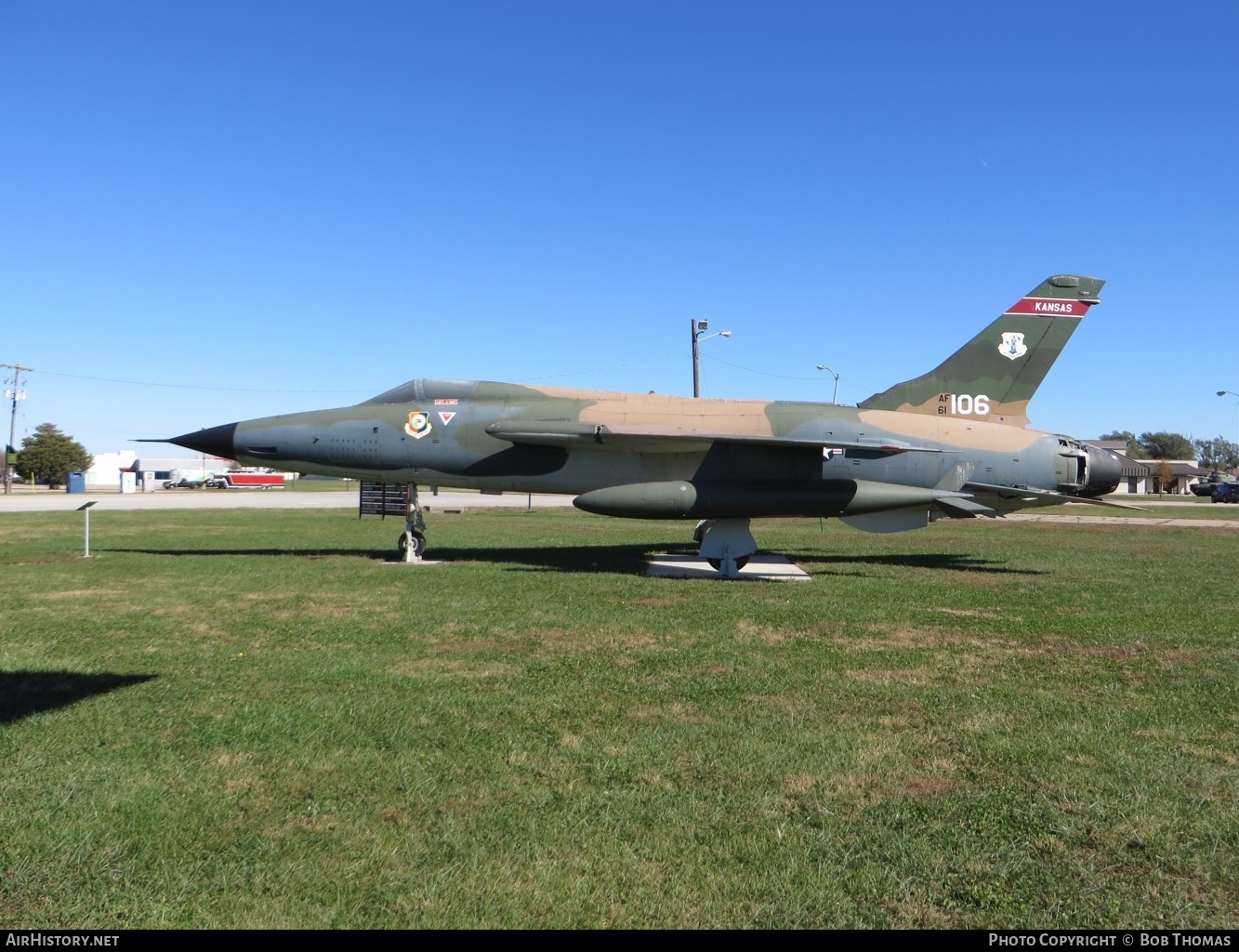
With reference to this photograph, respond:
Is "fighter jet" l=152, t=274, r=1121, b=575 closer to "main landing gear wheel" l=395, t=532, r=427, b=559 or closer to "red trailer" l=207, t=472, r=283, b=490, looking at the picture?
"main landing gear wheel" l=395, t=532, r=427, b=559

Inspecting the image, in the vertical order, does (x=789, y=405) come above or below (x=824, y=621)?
above

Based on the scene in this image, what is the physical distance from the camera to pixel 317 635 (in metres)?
8.62

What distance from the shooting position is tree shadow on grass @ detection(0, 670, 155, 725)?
229 inches

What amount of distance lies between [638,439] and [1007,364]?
300 inches

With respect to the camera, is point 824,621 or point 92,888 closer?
point 92,888

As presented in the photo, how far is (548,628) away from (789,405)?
26.4ft

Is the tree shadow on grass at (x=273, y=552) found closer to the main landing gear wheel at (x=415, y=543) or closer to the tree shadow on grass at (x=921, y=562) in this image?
the main landing gear wheel at (x=415, y=543)

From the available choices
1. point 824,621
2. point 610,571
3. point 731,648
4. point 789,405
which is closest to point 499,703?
point 731,648

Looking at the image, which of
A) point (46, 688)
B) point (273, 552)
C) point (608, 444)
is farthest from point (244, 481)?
point (46, 688)

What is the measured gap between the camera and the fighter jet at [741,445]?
14555 mm
